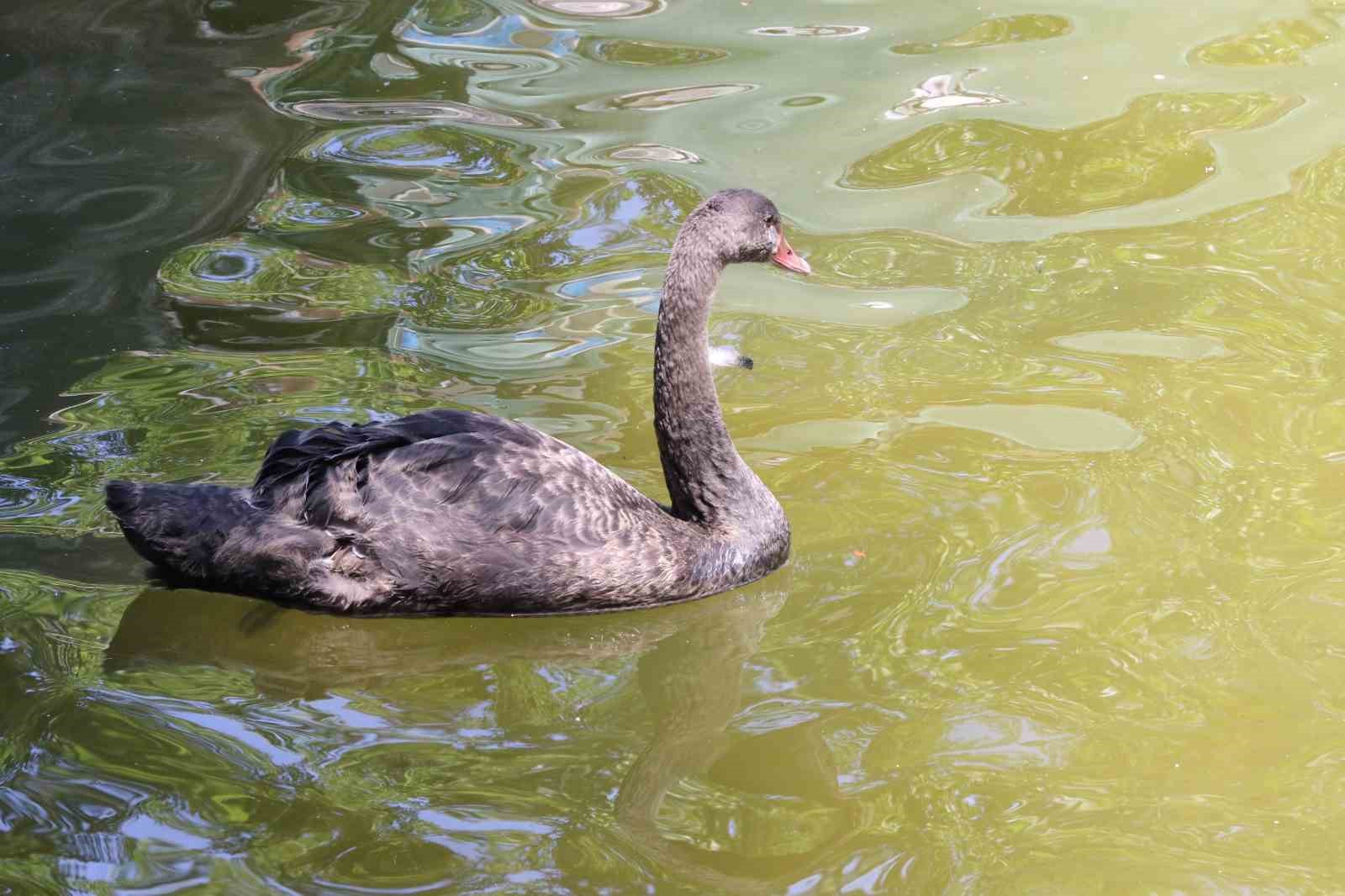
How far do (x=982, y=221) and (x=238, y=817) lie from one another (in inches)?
205

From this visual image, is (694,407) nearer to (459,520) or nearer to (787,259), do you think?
(787,259)

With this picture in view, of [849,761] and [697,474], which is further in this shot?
[697,474]

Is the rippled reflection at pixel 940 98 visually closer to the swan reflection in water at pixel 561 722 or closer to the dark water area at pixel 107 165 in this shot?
the dark water area at pixel 107 165

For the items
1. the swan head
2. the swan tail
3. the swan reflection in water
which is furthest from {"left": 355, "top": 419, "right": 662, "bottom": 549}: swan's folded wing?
the swan head

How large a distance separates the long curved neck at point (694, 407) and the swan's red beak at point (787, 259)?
11.5 inches

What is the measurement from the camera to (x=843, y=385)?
6.43m

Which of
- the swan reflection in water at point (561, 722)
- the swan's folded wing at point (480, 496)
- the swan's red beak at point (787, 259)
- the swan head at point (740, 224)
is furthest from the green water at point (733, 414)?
the swan head at point (740, 224)

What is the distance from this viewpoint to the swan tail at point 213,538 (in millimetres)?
4910

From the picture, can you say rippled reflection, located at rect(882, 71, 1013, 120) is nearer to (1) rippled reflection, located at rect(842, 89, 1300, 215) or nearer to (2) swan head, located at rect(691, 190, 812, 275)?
(1) rippled reflection, located at rect(842, 89, 1300, 215)

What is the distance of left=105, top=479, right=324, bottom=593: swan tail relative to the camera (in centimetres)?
491

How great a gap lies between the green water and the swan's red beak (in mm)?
765

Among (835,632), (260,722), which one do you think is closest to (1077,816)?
(835,632)

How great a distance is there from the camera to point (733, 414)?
6.29m

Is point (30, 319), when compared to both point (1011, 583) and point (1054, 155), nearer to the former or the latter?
point (1011, 583)
